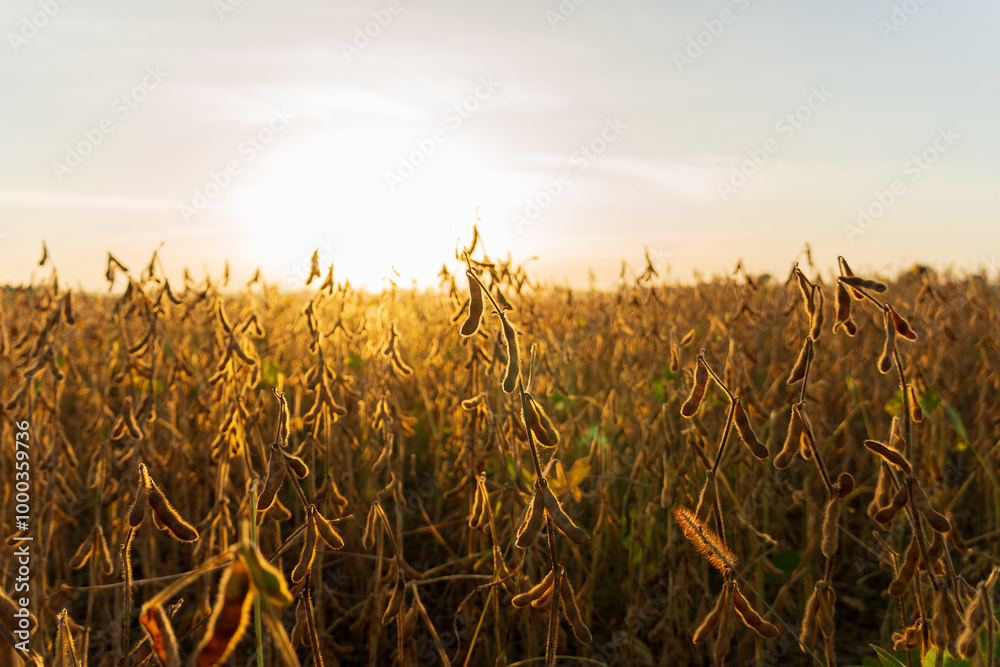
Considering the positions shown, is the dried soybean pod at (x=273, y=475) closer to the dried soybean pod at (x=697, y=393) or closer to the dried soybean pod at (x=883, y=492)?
the dried soybean pod at (x=697, y=393)

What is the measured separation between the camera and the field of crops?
1.08 metres

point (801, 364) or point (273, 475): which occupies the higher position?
point (801, 364)

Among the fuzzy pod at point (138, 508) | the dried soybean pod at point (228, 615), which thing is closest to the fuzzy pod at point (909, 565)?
the dried soybean pod at point (228, 615)

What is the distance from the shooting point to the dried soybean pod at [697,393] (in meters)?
1.12

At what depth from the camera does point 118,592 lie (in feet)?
7.16

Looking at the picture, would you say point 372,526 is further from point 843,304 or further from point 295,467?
point 843,304

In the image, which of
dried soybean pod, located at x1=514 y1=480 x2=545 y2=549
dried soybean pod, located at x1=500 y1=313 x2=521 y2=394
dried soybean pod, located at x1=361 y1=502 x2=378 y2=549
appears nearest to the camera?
dried soybean pod, located at x1=500 y1=313 x2=521 y2=394

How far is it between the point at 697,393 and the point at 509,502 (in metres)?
1.17

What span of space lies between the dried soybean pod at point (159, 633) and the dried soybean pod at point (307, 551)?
0.34 meters

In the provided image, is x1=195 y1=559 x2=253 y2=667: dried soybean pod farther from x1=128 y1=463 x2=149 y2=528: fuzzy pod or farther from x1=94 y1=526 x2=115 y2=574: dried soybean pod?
x1=94 y1=526 x2=115 y2=574: dried soybean pod

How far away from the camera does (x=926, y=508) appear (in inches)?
41.7

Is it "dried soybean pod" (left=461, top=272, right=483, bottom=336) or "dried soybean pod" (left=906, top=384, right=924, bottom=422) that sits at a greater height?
"dried soybean pod" (left=461, top=272, right=483, bottom=336)

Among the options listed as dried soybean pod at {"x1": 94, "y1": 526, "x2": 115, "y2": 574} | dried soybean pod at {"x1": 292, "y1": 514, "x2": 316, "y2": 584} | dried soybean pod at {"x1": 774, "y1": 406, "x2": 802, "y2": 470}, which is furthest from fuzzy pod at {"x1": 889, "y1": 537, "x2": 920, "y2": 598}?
dried soybean pod at {"x1": 94, "y1": 526, "x2": 115, "y2": 574}

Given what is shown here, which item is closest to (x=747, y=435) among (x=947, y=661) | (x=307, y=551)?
(x=947, y=661)
